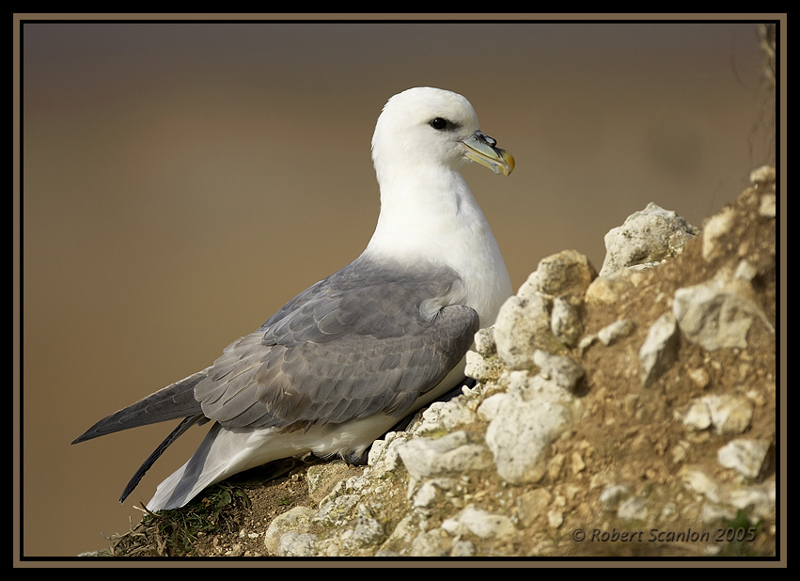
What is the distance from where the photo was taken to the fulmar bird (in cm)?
383

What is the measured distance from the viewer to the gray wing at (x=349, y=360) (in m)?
3.81

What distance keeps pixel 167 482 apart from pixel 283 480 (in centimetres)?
62

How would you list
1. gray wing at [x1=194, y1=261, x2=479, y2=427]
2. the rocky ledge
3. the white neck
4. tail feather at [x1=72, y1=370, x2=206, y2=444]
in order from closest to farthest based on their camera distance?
the rocky ledge
gray wing at [x1=194, y1=261, x2=479, y2=427]
tail feather at [x1=72, y1=370, x2=206, y2=444]
the white neck

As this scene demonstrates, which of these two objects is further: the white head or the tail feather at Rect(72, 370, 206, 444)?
the white head

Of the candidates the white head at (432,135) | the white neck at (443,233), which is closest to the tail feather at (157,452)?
the white neck at (443,233)

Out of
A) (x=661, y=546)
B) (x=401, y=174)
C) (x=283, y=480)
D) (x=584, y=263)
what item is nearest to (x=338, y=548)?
(x=283, y=480)

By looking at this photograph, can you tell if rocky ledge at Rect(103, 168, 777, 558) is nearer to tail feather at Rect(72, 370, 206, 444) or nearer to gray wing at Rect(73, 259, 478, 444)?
gray wing at Rect(73, 259, 478, 444)

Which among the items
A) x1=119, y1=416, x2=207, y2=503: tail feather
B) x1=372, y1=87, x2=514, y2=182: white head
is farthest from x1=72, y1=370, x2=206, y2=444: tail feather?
x1=372, y1=87, x2=514, y2=182: white head

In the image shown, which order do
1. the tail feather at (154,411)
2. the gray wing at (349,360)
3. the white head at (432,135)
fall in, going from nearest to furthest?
1. the gray wing at (349,360)
2. the tail feather at (154,411)
3. the white head at (432,135)

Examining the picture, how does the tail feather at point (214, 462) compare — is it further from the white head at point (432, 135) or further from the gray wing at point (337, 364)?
the white head at point (432, 135)

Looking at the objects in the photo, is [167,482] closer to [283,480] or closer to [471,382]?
[283,480]

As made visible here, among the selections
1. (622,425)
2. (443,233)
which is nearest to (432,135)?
(443,233)

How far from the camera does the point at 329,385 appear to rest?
3.82 m

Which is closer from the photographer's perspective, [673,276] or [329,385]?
[673,276]
